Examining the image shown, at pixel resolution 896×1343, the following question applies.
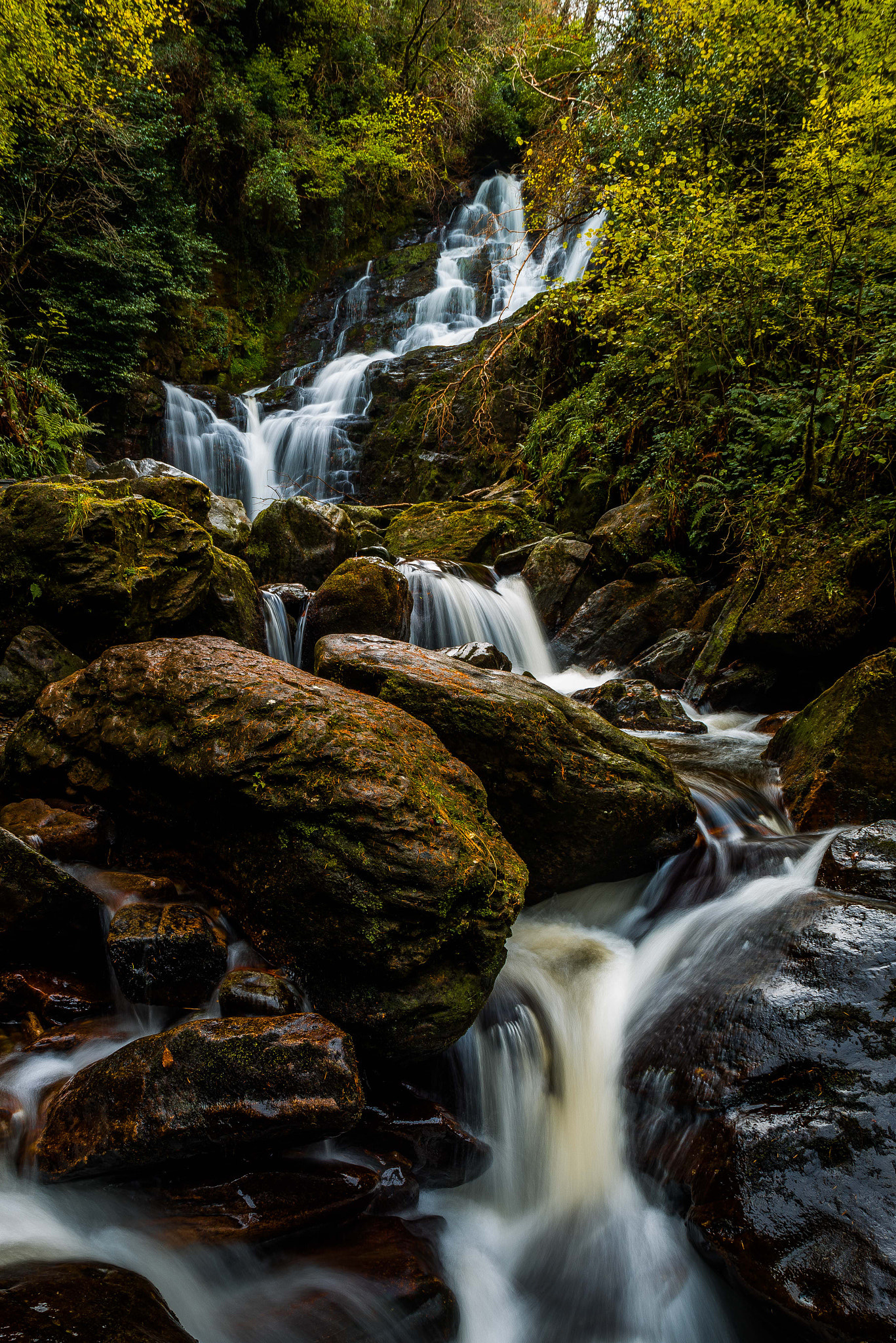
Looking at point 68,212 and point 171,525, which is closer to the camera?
point 171,525

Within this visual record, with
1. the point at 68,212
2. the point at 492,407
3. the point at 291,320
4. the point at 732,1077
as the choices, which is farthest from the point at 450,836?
the point at 291,320

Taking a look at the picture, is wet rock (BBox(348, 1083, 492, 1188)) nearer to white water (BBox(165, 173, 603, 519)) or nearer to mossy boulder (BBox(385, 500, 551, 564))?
mossy boulder (BBox(385, 500, 551, 564))

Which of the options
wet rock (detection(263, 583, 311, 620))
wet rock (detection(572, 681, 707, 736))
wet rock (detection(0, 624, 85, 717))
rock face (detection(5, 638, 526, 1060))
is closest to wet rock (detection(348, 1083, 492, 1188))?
rock face (detection(5, 638, 526, 1060))

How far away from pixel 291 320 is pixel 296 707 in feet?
66.9

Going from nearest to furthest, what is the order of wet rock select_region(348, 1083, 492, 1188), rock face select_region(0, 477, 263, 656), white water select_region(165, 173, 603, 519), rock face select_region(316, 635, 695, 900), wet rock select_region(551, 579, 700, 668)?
wet rock select_region(348, 1083, 492, 1188) < rock face select_region(316, 635, 695, 900) < rock face select_region(0, 477, 263, 656) < wet rock select_region(551, 579, 700, 668) < white water select_region(165, 173, 603, 519)

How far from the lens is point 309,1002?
106 inches

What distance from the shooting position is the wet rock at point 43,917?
2.70 m

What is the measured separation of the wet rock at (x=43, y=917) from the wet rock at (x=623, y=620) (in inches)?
272

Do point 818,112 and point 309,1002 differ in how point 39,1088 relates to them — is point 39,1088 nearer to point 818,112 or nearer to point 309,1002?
point 309,1002

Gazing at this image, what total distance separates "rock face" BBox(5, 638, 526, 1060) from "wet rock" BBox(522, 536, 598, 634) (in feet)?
20.7

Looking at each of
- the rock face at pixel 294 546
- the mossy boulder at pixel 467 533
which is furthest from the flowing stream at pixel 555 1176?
the mossy boulder at pixel 467 533

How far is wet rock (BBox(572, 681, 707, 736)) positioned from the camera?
6520 mm

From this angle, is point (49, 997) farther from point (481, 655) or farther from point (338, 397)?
point (338, 397)

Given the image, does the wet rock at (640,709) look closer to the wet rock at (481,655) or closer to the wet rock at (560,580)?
the wet rock at (481,655)
